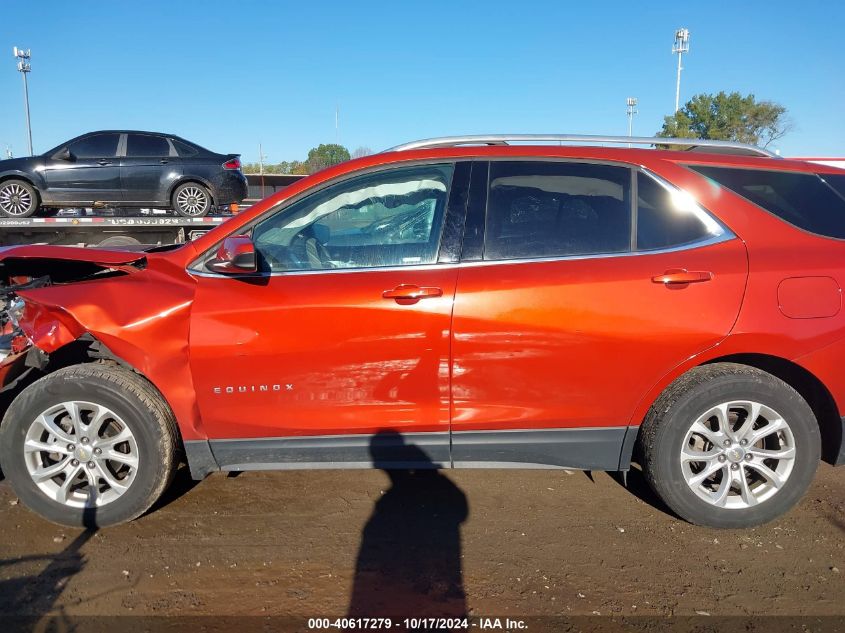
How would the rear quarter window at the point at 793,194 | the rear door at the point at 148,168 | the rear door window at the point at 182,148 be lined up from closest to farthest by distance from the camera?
1. the rear quarter window at the point at 793,194
2. the rear door at the point at 148,168
3. the rear door window at the point at 182,148

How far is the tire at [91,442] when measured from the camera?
9.94 feet

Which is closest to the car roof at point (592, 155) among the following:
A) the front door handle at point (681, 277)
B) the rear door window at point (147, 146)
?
the front door handle at point (681, 277)

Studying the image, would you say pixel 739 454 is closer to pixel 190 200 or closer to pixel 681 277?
pixel 681 277

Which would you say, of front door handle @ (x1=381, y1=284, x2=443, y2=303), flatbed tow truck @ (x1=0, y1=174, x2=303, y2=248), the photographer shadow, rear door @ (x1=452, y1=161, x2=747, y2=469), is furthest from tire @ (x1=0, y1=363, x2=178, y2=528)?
flatbed tow truck @ (x1=0, y1=174, x2=303, y2=248)

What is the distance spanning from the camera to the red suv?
115 inches

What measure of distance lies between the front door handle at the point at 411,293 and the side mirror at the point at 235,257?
2.16 feet

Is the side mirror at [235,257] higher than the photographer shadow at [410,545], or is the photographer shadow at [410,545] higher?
the side mirror at [235,257]

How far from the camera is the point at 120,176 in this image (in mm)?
9898

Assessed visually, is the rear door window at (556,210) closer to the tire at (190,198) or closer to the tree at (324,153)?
the tire at (190,198)

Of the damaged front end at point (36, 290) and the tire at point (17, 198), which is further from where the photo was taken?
the tire at point (17, 198)

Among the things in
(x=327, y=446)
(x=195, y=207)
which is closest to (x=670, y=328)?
(x=327, y=446)

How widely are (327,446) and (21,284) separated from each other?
2161 millimetres

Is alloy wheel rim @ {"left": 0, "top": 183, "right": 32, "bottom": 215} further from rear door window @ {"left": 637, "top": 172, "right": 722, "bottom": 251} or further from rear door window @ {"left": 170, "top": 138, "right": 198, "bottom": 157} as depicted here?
rear door window @ {"left": 637, "top": 172, "right": 722, "bottom": 251}

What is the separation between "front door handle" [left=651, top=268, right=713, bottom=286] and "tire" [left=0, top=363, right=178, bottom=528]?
8.29 feet
